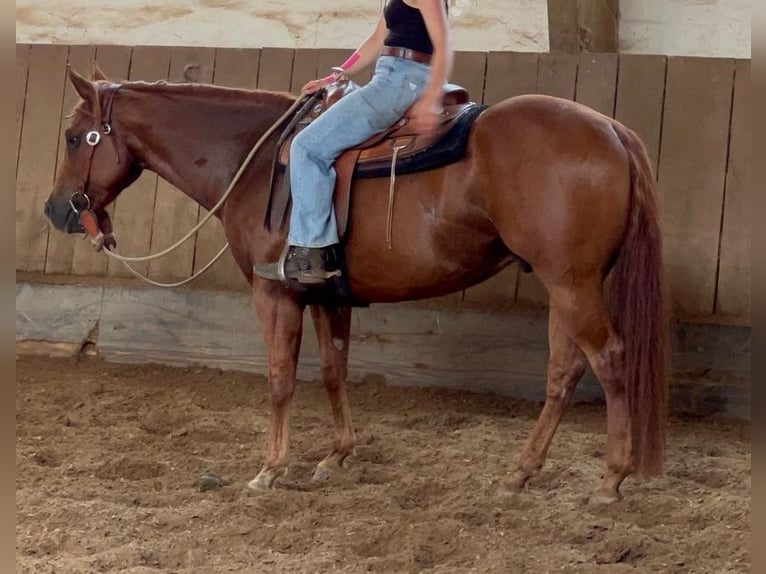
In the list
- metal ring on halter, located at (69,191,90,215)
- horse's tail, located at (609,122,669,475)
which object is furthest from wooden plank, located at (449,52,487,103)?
metal ring on halter, located at (69,191,90,215)

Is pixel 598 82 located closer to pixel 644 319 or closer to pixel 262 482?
pixel 644 319

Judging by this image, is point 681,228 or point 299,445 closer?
point 299,445

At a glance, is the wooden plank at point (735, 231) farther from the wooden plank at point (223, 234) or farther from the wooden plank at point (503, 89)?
the wooden plank at point (223, 234)

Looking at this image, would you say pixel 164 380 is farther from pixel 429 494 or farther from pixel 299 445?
pixel 429 494

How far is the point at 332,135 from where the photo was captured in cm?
256

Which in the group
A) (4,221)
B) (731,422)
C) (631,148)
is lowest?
(731,422)

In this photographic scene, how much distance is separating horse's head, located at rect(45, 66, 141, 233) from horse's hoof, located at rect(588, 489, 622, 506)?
207cm

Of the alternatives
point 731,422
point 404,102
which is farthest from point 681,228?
point 404,102

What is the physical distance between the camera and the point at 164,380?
4125 mm

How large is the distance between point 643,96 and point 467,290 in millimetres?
1260

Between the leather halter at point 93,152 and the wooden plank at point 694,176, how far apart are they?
2.46 m

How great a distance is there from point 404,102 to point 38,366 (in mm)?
2845

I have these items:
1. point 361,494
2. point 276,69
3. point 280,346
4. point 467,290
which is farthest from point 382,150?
point 276,69

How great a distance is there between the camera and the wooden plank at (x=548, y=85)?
3.81m
